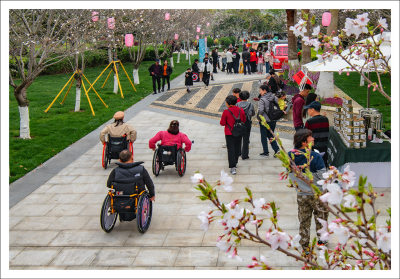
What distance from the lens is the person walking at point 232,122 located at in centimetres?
1014

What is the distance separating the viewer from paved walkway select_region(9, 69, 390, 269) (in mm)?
6730

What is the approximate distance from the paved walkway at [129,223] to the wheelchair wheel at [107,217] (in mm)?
145

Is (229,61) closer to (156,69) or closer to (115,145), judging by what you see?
(156,69)

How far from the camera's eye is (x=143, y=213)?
7.56m

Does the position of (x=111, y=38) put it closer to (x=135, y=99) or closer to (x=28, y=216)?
(x=135, y=99)

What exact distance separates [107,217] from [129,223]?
1.89ft

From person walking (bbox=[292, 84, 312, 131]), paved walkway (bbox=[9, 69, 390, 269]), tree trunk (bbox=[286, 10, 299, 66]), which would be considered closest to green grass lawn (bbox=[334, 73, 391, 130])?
tree trunk (bbox=[286, 10, 299, 66])

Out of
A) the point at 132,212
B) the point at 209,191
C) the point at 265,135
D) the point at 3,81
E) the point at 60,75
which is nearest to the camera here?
the point at 209,191

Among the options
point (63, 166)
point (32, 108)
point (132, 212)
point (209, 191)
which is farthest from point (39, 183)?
point (32, 108)

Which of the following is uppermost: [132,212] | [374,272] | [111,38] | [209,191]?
[111,38]

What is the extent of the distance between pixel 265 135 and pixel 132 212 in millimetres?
5145

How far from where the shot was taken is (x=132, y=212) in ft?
24.4

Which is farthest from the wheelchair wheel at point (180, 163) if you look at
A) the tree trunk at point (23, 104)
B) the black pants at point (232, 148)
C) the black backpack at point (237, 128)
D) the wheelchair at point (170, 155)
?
the tree trunk at point (23, 104)

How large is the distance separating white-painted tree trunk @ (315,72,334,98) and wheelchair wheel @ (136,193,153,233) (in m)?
12.5
